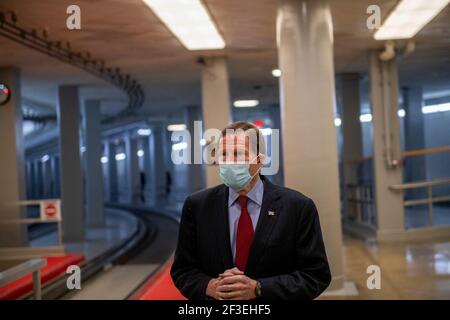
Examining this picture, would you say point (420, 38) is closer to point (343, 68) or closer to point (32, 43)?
point (343, 68)

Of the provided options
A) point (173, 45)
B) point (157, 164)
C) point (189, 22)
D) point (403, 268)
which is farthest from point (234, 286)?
point (157, 164)

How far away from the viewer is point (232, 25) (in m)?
7.84

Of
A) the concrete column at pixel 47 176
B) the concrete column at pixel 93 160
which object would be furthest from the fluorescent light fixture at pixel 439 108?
the concrete column at pixel 47 176

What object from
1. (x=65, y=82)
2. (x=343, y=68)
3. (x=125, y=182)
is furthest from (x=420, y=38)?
(x=125, y=182)

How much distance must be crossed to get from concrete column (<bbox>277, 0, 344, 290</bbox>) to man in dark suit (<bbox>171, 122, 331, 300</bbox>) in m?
3.21

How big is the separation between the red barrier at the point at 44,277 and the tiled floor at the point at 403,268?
3424mm

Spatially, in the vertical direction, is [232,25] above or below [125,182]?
above

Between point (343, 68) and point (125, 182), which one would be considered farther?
point (125, 182)

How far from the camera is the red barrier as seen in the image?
611 cm

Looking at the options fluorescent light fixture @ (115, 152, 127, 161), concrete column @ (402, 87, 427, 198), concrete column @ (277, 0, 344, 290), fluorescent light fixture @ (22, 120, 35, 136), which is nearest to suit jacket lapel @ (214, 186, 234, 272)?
concrete column @ (277, 0, 344, 290)

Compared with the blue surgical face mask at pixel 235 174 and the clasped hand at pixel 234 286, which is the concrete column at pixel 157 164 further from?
the clasped hand at pixel 234 286
